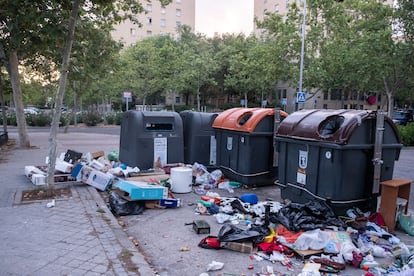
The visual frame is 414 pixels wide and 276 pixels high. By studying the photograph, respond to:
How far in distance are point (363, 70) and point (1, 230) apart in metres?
19.1

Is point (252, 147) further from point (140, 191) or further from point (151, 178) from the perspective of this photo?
point (140, 191)

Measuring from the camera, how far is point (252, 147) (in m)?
6.91

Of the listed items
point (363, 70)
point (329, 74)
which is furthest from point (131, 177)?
point (329, 74)

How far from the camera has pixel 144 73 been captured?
107ft

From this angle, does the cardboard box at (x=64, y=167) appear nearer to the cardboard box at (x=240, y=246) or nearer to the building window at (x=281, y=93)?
the cardboard box at (x=240, y=246)

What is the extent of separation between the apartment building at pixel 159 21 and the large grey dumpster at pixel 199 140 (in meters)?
51.9

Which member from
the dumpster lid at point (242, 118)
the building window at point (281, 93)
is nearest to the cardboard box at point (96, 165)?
the dumpster lid at point (242, 118)

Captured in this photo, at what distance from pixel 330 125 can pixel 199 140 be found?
349 centimetres

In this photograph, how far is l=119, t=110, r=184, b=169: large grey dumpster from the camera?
7.40 m

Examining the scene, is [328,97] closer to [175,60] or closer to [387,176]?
[175,60]

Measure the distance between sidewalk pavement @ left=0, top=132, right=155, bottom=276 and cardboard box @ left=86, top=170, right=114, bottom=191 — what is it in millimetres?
286

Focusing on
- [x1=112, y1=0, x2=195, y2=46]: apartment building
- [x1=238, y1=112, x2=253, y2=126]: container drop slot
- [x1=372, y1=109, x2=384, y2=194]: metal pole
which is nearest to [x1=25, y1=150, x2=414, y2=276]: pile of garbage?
[x1=372, y1=109, x2=384, y2=194]: metal pole

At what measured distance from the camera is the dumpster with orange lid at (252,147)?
273 inches

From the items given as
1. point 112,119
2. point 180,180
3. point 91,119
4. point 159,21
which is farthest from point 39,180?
point 159,21
